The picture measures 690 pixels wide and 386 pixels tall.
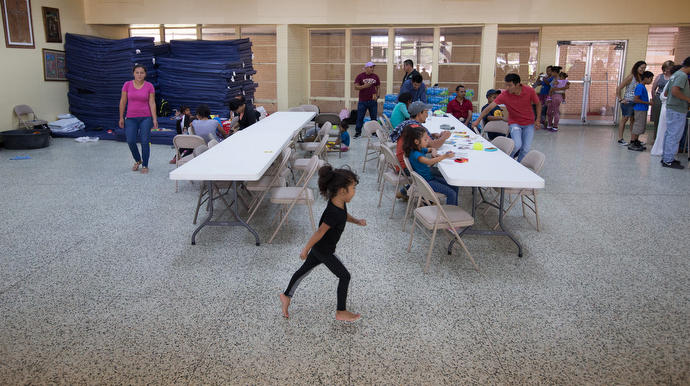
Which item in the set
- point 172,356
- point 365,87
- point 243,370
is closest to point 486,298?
point 243,370

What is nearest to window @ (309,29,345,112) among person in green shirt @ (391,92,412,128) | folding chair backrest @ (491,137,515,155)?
person in green shirt @ (391,92,412,128)

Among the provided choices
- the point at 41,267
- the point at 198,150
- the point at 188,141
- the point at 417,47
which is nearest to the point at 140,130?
the point at 188,141

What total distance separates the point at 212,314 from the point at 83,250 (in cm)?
168

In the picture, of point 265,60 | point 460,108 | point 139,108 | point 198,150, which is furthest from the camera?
point 265,60

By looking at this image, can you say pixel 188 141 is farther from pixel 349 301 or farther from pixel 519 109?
pixel 519 109

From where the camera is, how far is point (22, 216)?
4.86m

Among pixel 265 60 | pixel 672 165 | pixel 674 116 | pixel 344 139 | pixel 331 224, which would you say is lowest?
pixel 672 165

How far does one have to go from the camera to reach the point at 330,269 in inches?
111

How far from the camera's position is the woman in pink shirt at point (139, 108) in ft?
21.3

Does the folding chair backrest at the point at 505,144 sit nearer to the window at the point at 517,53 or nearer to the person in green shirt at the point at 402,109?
the person in green shirt at the point at 402,109

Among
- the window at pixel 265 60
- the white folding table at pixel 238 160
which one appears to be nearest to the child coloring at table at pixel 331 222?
the white folding table at pixel 238 160

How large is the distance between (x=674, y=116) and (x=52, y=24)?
11.5 metres

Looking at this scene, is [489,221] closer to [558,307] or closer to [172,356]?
[558,307]

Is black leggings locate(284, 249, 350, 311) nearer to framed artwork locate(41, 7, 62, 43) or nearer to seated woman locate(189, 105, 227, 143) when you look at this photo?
seated woman locate(189, 105, 227, 143)
